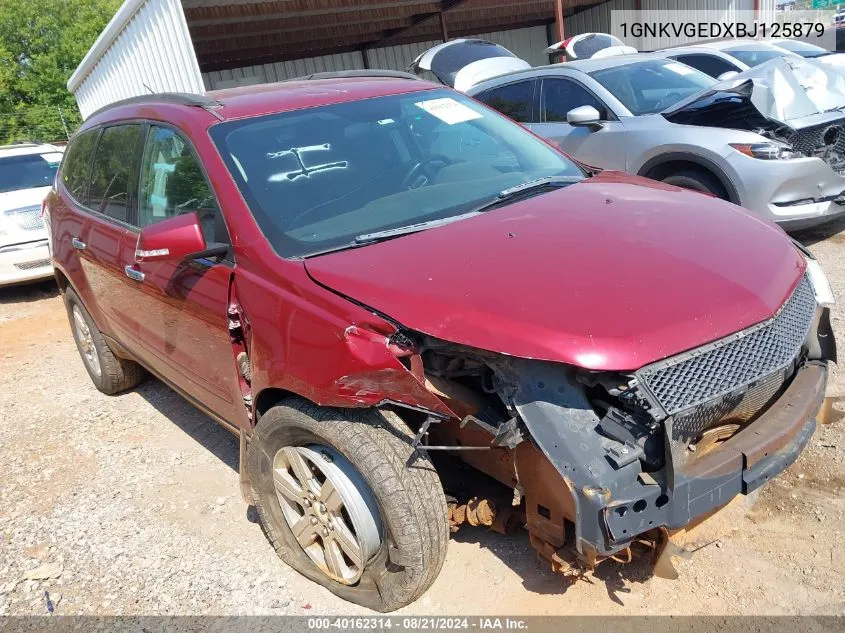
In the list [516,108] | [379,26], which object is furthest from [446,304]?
[379,26]

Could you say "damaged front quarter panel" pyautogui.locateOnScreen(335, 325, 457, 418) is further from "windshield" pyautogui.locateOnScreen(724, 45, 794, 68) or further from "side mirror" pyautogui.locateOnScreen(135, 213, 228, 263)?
"windshield" pyautogui.locateOnScreen(724, 45, 794, 68)

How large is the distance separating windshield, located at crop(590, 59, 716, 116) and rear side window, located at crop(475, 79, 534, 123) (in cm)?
71

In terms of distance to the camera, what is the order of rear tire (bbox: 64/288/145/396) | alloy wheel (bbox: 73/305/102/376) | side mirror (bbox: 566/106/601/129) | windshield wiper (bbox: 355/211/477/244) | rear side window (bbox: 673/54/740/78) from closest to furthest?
windshield wiper (bbox: 355/211/477/244) → rear tire (bbox: 64/288/145/396) → alloy wheel (bbox: 73/305/102/376) → side mirror (bbox: 566/106/601/129) → rear side window (bbox: 673/54/740/78)

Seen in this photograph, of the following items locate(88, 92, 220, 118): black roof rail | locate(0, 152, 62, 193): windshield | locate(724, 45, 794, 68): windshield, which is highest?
locate(88, 92, 220, 118): black roof rail

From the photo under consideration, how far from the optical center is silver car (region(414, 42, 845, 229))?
556 centimetres

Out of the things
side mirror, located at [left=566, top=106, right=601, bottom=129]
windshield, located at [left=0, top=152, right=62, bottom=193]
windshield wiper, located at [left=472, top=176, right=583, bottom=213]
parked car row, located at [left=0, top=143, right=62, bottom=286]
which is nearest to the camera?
windshield wiper, located at [left=472, top=176, right=583, bottom=213]

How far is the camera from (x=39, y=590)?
9.95ft

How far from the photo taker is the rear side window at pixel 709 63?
895 cm

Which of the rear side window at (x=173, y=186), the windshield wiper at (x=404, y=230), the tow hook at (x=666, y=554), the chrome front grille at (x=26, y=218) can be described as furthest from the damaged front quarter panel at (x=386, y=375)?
the chrome front grille at (x=26, y=218)

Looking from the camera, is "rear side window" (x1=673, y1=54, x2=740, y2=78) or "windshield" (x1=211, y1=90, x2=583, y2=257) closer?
"windshield" (x1=211, y1=90, x2=583, y2=257)

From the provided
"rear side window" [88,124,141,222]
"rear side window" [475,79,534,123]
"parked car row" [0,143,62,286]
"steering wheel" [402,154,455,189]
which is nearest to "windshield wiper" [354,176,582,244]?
"steering wheel" [402,154,455,189]

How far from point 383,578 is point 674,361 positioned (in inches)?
49.0

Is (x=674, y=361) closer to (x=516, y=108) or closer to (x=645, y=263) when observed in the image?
(x=645, y=263)

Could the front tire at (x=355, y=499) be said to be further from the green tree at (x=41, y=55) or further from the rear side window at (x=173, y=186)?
the green tree at (x=41, y=55)
